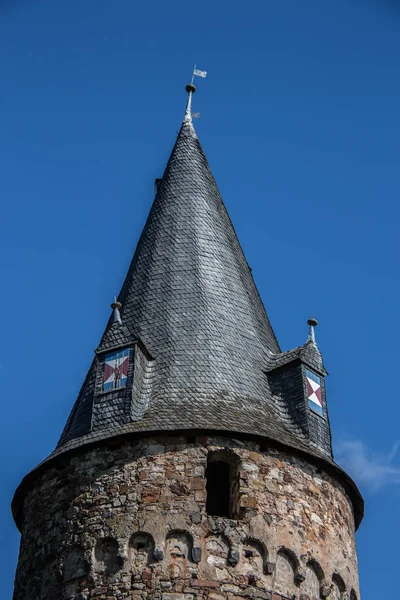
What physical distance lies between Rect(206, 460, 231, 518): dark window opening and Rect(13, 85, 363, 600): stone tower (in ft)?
0.08

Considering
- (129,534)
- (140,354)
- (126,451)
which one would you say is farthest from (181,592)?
(140,354)

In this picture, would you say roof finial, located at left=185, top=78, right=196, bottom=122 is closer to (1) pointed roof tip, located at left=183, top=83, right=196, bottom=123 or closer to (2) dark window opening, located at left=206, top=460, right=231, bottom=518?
(1) pointed roof tip, located at left=183, top=83, right=196, bottom=123

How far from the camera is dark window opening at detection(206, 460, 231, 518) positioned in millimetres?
20969

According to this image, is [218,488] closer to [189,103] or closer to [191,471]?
[191,471]

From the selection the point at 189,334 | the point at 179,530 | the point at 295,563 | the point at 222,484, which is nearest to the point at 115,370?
the point at 189,334

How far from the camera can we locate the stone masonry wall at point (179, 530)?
64.4 feet

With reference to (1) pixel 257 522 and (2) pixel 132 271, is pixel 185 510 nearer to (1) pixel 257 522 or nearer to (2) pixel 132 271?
(1) pixel 257 522

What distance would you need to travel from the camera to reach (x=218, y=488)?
2125 centimetres

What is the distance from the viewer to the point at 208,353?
23062 mm

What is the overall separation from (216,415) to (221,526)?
6.78 ft

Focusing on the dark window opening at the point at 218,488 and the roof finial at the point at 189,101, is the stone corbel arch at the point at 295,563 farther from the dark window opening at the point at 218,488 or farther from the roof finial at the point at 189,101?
the roof finial at the point at 189,101

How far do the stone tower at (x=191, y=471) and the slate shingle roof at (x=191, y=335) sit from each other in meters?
0.03

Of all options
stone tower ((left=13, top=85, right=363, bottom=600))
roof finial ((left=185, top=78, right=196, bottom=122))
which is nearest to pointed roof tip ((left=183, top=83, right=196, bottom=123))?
roof finial ((left=185, top=78, right=196, bottom=122))

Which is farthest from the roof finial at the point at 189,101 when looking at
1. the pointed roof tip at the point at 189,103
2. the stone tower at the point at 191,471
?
the stone tower at the point at 191,471
